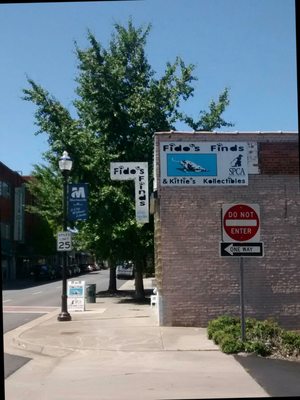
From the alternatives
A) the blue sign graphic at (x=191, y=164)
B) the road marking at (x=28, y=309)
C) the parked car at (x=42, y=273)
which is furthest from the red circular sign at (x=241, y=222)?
the parked car at (x=42, y=273)

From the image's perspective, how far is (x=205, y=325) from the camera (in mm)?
15000

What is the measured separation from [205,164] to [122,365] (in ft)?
22.0

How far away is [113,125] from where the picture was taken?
25.5 meters

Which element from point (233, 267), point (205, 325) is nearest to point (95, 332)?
point (205, 325)

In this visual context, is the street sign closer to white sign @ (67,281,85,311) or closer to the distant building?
white sign @ (67,281,85,311)

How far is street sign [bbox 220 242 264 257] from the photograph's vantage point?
38.8ft

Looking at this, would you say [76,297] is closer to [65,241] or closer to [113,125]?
[65,241]

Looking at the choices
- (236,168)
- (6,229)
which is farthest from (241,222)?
(6,229)

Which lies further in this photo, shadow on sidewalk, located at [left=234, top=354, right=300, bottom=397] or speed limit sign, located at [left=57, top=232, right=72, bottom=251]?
speed limit sign, located at [left=57, top=232, right=72, bottom=251]

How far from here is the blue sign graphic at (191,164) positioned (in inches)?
604

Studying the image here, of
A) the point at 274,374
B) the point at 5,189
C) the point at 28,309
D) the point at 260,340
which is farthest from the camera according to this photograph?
the point at 5,189

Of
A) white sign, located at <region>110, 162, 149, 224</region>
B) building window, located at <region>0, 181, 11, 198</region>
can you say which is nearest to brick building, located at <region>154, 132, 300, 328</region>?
white sign, located at <region>110, 162, 149, 224</region>

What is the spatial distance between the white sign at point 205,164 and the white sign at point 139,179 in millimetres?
2664

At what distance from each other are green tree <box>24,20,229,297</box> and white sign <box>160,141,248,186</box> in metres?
8.59
